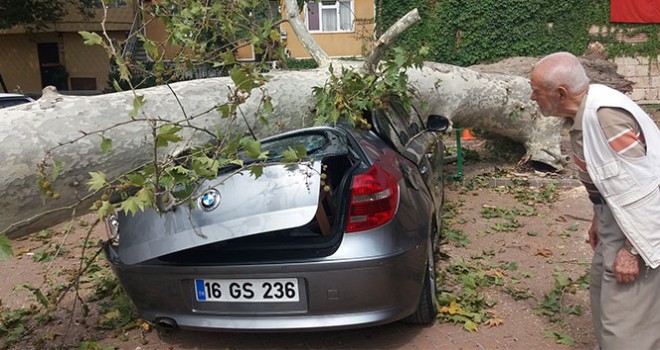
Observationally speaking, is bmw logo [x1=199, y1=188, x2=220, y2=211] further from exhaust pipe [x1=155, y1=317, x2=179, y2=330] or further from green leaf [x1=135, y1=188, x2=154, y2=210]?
exhaust pipe [x1=155, y1=317, x2=179, y2=330]

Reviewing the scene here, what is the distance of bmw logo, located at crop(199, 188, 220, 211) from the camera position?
3031 mm

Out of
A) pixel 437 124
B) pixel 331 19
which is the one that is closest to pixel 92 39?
pixel 437 124

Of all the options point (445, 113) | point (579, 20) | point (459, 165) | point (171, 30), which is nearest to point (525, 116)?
point (459, 165)

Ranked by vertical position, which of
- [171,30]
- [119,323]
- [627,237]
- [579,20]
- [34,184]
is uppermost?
[579,20]

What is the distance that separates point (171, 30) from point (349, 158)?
91.4 inches

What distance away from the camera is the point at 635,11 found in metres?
20.3

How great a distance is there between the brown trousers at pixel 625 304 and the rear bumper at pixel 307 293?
963 millimetres

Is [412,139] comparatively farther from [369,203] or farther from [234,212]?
[234,212]

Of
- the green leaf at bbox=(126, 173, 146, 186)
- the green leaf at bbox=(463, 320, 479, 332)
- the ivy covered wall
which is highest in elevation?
the ivy covered wall

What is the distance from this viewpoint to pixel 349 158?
3357 mm

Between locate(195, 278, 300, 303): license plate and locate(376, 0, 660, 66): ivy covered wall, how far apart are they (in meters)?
18.8

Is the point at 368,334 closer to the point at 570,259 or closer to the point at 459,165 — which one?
the point at 570,259

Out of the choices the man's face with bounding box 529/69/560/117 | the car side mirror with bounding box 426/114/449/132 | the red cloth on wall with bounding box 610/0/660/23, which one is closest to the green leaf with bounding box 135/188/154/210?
the man's face with bounding box 529/69/560/117

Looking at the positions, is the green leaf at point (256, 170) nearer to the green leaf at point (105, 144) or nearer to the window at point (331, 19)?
the green leaf at point (105, 144)
